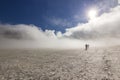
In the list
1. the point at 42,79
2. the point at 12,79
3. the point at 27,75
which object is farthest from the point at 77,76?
the point at 12,79

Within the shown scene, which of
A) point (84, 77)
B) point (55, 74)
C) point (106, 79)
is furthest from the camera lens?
point (55, 74)

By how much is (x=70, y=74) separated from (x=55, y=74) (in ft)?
5.92

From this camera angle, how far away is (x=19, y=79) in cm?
2055

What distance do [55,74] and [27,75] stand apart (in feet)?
10.9

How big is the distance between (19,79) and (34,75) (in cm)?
224

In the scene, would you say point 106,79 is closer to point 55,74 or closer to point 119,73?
point 119,73

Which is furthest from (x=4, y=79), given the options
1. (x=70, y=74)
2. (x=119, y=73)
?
(x=119, y=73)

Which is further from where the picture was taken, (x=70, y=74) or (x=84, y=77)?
(x=70, y=74)

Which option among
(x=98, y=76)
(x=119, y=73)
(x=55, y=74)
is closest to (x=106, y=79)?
(x=98, y=76)

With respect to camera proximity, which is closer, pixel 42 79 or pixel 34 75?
pixel 42 79

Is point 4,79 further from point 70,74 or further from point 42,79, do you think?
point 70,74

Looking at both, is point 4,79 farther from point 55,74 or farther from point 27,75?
point 55,74

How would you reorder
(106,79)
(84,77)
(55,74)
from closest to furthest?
(106,79), (84,77), (55,74)

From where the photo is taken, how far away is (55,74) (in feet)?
75.4
